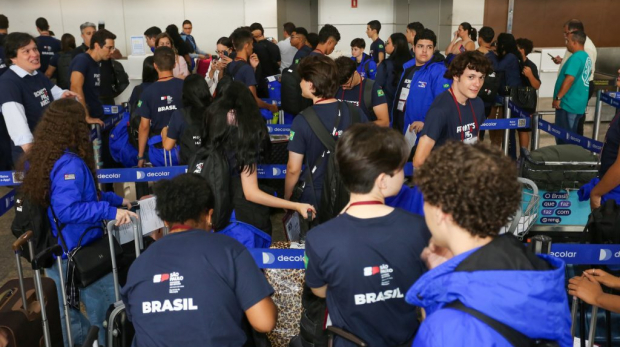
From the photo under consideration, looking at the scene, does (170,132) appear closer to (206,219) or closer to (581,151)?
(206,219)

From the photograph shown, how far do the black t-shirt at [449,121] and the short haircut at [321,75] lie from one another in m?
0.68

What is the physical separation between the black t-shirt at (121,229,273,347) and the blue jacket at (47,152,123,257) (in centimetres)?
113

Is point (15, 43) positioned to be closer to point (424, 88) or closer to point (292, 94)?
point (292, 94)

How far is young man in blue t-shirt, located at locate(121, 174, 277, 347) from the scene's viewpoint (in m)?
2.16

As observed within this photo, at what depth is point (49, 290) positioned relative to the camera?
141 inches

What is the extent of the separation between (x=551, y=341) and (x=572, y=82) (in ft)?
19.9

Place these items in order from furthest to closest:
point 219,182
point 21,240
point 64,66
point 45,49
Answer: point 45,49, point 64,66, point 219,182, point 21,240

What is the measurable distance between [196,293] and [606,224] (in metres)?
2.27

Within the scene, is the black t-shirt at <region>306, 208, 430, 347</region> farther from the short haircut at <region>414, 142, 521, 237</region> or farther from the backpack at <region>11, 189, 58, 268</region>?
the backpack at <region>11, 189, 58, 268</region>

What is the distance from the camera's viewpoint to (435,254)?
199 centimetres

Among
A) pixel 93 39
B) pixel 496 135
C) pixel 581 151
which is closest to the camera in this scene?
pixel 581 151

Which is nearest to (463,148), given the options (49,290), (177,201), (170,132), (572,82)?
(177,201)

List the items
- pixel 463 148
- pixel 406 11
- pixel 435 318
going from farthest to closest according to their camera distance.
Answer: pixel 406 11 → pixel 463 148 → pixel 435 318

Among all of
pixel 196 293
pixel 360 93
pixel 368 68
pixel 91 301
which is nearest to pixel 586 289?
pixel 196 293
